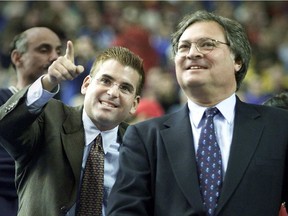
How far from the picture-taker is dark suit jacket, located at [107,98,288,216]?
3365 millimetres

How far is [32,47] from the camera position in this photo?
529 centimetres

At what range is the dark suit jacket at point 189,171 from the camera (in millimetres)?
3365

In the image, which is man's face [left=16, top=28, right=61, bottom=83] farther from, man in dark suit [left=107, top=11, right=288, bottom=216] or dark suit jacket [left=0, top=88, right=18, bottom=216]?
man in dark suit [left=107, top=11, right=288, bottom=216]

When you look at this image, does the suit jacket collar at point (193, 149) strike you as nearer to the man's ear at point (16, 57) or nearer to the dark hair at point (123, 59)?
the dark hair at point (123, 59)

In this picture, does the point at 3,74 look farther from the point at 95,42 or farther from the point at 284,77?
the point at 284,77

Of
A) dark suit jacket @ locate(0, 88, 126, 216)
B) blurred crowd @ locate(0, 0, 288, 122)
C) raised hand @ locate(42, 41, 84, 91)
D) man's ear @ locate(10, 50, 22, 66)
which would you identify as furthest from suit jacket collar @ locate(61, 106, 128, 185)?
blurred crowd @ locate(0, 0, 288, 122)

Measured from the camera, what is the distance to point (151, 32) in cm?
1242

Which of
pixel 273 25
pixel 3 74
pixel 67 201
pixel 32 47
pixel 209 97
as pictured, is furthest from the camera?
pixel 273 25

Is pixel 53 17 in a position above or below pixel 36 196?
above

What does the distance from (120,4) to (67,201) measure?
9.13 meters

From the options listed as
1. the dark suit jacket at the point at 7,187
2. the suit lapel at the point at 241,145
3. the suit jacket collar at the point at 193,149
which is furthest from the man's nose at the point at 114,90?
the dark suit jacket at the point at 7,187

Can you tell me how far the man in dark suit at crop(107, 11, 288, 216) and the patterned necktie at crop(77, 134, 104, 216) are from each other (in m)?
0.49

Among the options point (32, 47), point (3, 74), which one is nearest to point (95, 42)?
point (3, 74)

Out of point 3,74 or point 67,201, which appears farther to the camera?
point 3,74
